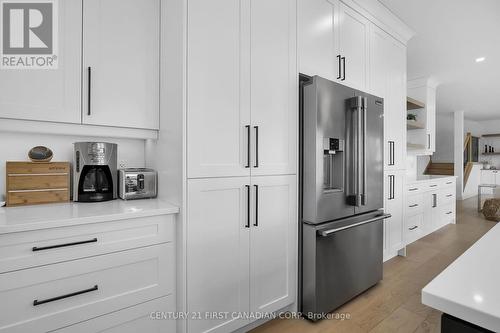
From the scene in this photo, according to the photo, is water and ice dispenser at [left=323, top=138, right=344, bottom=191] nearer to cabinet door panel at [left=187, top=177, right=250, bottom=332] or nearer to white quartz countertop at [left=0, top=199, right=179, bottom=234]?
cabinet door panel at [left=187, top=177, right=250, bottom=332]

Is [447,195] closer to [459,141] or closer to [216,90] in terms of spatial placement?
[459,141]

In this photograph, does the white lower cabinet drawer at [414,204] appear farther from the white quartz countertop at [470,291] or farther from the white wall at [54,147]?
the white wall at [54,147]

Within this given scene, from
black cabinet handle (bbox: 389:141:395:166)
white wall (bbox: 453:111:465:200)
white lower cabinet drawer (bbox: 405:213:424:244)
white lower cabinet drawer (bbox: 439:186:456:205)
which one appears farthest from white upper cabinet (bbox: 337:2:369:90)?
white wall (bbox: 453:111:465:200)

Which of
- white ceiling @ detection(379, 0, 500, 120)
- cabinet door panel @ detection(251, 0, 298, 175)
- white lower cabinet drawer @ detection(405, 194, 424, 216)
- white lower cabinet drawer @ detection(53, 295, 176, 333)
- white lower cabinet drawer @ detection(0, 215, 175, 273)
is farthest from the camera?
white lower cabinet drawer @ detection(405, 194, 424, 216)

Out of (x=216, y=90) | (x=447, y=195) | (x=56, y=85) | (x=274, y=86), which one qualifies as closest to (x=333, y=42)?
(x=274, y=86)

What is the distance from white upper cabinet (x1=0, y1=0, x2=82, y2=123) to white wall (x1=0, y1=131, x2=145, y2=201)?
25 centimetres

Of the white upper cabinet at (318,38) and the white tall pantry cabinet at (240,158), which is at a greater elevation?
the white upper cabinet at (318,38)

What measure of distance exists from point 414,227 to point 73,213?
3.86 metres

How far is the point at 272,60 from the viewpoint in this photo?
5.73ft

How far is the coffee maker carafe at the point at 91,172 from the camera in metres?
1.58

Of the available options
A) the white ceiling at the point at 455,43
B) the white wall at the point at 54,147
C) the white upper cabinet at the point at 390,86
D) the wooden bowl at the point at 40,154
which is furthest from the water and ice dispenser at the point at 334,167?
the wooden bowl at the point at 40,154

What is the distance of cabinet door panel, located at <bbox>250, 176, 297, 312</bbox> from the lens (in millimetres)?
1688

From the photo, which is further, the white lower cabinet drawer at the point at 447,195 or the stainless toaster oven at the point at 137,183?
the white lower cabinet drawer at the point at 447,195

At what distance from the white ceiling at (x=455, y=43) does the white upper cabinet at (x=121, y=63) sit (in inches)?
91.5
